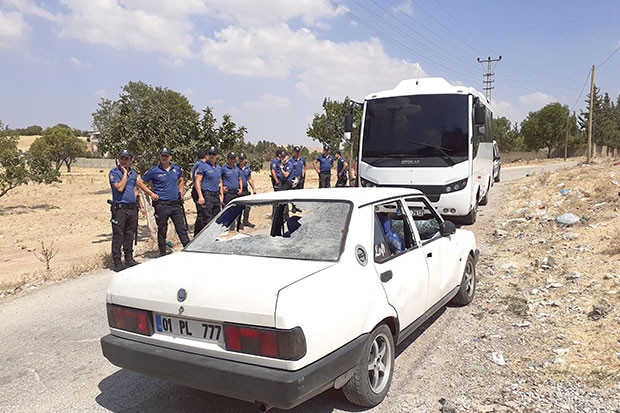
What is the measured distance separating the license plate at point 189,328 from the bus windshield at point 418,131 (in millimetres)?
7153

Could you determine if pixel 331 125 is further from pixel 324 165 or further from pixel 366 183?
pixel 366 183

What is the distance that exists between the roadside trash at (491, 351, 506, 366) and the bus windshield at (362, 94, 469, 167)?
5527 mm

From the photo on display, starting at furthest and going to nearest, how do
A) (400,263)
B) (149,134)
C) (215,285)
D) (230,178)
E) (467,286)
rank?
(149,134) < (230,178) < (467,286) < (400,263) < (215,285)

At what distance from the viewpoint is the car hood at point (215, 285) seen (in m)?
2.69

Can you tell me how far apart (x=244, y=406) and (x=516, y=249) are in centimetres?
646

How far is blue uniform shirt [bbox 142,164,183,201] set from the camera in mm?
7676

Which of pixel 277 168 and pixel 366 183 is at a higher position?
pixel 277 168

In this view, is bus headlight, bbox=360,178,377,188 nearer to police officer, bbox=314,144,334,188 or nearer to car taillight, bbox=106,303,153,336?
police officer, bbox=314,144,334,188

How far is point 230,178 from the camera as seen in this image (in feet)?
33.0

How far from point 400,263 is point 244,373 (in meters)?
1.57

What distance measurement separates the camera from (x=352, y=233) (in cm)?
334

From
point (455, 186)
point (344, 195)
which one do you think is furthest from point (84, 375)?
point (455, 186)

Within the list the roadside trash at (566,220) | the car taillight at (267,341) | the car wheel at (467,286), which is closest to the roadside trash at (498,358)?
the car wheel at (467,286)

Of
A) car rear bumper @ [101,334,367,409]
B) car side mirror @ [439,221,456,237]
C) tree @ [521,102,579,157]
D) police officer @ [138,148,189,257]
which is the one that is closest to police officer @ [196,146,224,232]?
police officer @ [138,148,189,257]
